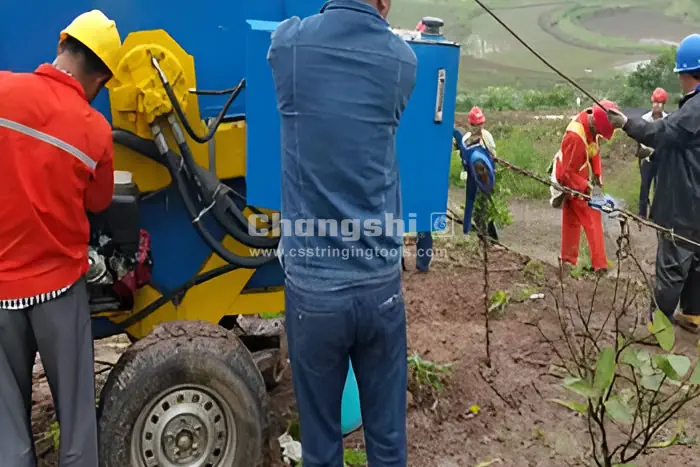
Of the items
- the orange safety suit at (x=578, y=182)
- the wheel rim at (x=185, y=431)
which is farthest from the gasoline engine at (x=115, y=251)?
the orange safety suit at (x=578, y=182)

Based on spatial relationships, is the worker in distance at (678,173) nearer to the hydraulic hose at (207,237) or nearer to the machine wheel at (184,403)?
the hydraulic hose at (207,237)

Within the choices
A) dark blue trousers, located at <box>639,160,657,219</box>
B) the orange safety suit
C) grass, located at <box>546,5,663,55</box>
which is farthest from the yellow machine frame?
grass, located at <box>546,5,663,55</box>

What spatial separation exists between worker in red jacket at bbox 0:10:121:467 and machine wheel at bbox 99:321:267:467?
166mm

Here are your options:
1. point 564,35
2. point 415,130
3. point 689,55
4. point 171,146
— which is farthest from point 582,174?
point 171,146

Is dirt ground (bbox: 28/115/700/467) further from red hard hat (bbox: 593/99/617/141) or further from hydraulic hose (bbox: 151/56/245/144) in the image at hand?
hydraulic hose (bbox: 151/56/245/144)

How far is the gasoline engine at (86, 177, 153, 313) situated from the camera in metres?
2.85

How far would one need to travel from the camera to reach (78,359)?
2.59 metres

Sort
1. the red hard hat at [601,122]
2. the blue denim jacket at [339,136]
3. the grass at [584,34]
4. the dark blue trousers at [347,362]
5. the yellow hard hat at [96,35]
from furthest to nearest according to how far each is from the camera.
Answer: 1. the grass at [584,34]
2. the red hard hat at [601,122]
3. the yellow hard hat at [96,35]
4. the dark blue trousers at [347,362]
5. the blue denim jacket at [339,136]

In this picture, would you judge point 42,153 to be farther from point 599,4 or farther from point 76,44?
point 599,4

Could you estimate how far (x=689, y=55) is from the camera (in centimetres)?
499

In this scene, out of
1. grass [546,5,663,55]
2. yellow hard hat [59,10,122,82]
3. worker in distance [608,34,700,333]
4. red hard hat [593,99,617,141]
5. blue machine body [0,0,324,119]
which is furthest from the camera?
grass [546,5,663,55]

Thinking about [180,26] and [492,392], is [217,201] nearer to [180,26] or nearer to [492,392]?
[180,26]

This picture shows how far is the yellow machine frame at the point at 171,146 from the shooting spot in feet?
Result: 9.46

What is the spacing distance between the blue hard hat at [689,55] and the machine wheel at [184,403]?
3.83 m
